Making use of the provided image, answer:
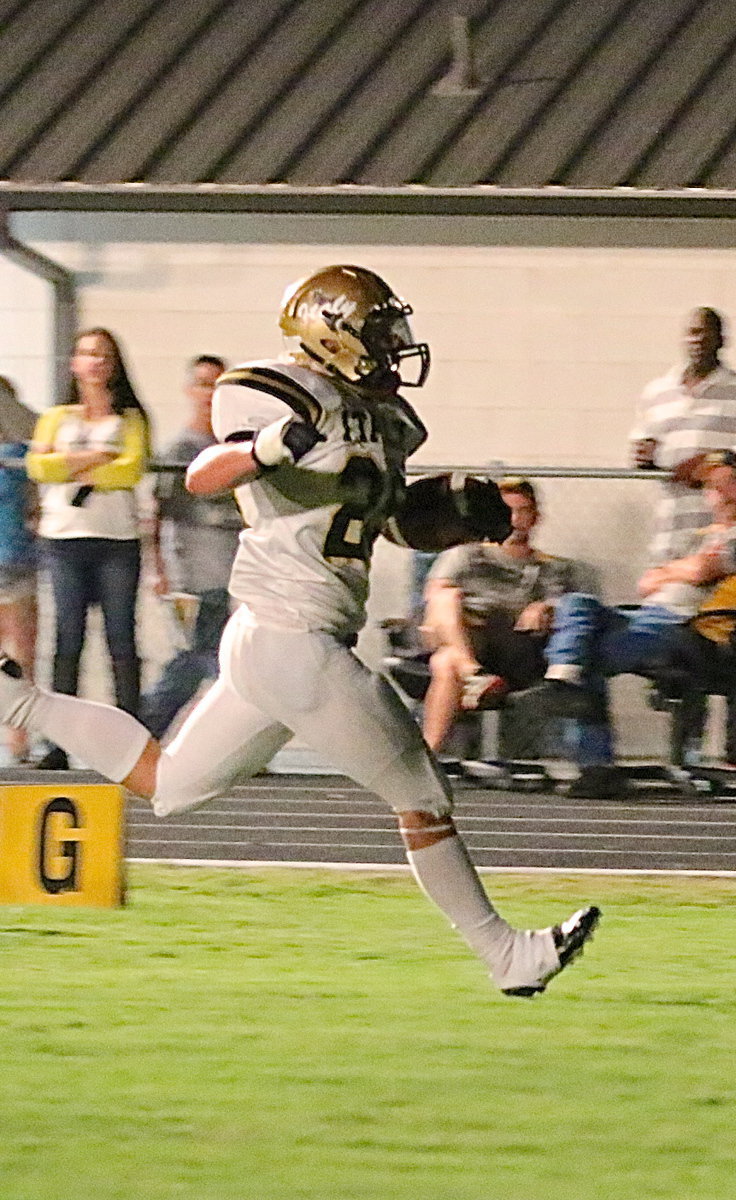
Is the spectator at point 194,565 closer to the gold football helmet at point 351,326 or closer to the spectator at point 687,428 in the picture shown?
the spectator at point 687,428

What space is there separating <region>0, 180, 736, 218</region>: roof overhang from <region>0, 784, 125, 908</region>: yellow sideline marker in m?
5.56

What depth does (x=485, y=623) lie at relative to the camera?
371 inches

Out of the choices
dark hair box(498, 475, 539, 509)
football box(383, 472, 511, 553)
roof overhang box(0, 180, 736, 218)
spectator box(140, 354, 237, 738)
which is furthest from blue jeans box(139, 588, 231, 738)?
football box(383, 472, 511, 553)

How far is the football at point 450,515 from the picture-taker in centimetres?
562

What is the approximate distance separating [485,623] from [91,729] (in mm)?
3807

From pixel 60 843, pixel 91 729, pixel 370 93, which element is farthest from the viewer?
pixel 370 93

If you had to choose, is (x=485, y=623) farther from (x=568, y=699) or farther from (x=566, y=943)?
(x=566, y=943)

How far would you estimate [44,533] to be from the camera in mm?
9461

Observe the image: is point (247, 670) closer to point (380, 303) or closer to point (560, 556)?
point (380, 303)

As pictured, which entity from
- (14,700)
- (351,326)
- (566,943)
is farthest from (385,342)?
(566,943)

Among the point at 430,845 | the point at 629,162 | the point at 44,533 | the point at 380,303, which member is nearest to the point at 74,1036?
the point at 430,845

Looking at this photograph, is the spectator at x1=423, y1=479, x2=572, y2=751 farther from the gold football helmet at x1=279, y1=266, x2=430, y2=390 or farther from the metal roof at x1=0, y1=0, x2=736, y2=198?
the gold football helmet at x1=279, y1=266, x2=430, y2=390

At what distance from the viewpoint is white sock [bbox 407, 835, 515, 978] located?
17.4 feet

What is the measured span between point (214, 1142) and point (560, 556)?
234 inches
